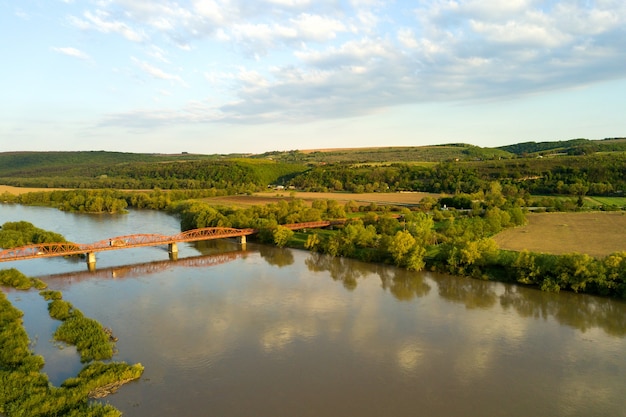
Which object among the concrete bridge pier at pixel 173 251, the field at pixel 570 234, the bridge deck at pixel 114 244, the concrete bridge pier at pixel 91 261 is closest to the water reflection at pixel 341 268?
the bridge deck at pixel 114 244

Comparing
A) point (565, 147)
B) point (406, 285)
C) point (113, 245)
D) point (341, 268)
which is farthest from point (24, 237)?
point (565, 147)

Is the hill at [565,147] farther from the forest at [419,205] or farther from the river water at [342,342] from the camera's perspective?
the river water at [342,342]

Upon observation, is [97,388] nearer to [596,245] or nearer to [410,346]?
[410,346]

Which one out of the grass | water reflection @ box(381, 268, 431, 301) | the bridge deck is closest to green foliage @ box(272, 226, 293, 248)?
the bridge deck

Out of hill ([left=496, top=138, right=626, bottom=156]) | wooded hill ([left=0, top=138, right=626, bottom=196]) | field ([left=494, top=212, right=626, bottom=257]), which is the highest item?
hill ([left=496, top=138, right=626, bottom=156])

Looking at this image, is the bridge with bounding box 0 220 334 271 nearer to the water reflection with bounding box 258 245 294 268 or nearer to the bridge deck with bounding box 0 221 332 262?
the bridge deck with bounding box 0 221 332 262

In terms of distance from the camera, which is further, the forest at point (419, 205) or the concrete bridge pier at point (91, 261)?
the concrete bridge pier at point (91, 261)
